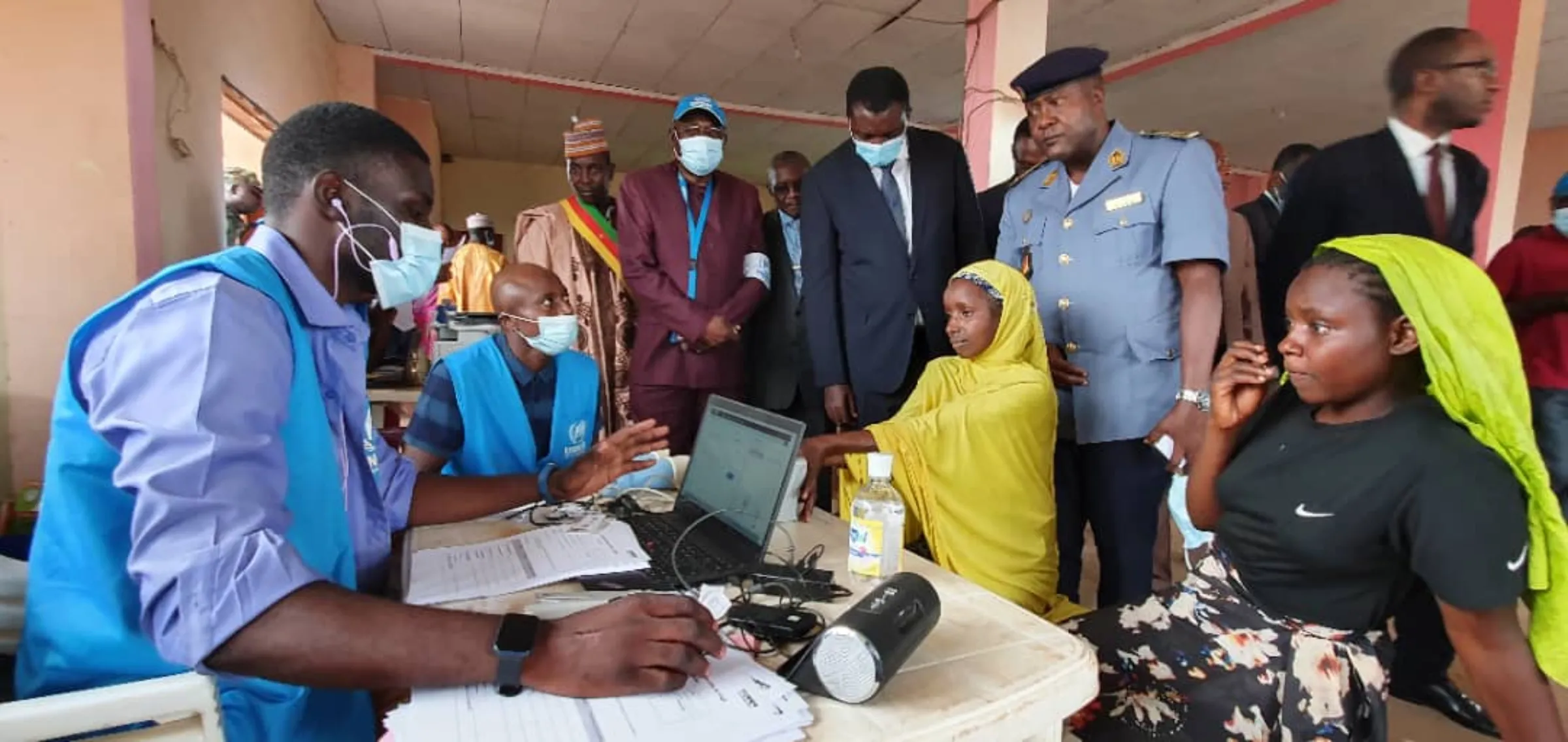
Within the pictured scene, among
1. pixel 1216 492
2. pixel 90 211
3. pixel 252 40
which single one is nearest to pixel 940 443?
pixel 1216 492

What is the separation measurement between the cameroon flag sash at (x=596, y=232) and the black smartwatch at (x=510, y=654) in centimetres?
269

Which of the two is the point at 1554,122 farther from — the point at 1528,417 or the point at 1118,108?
the point at 1528,417

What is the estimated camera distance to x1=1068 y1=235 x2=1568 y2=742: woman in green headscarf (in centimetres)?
118

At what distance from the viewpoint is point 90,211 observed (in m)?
2.39

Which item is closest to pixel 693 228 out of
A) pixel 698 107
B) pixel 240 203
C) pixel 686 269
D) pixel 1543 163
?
pixel 686 269

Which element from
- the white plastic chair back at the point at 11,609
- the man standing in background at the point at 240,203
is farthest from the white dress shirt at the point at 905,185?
the man standing in background at the point at 240,203

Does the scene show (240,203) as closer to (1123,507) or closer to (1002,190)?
(1002,190)

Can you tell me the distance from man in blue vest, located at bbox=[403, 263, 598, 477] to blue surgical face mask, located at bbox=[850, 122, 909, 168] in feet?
3.71

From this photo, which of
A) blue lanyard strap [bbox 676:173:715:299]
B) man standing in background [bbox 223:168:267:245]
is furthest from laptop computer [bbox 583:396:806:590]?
man standing in background [bbox 223:168:267:245]

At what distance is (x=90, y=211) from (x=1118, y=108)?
26.2 feet

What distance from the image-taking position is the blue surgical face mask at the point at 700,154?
289 centimetres

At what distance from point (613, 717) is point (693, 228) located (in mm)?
2390

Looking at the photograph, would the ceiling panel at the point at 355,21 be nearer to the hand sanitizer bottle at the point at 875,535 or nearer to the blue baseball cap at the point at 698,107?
the blue baseball cap at the point at 698,107

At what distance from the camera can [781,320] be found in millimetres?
3311
